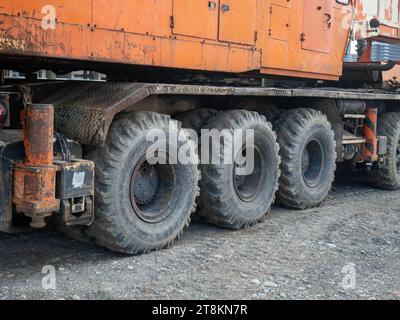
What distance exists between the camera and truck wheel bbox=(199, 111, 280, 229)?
19.9 ft

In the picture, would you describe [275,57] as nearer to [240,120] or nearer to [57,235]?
[240,120]

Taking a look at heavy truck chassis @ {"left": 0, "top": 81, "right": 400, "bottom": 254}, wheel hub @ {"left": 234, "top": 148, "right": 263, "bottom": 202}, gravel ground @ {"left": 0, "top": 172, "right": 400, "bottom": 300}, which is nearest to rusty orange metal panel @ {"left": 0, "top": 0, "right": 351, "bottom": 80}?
heavy truck chassis @ {"left": 0, "top": 81, "right": 400, "bottom": 254}

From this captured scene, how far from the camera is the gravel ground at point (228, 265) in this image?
4.42 meters

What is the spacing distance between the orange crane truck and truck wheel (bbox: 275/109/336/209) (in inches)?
0.7

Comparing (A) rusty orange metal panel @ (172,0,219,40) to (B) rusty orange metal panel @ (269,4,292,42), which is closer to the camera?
(A) rusty orange metal panel @ (172,0,219,40)

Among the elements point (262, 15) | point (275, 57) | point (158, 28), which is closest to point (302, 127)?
point (275, 57)

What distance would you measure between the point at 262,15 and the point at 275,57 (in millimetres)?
532

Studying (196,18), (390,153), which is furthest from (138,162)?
(390,153)

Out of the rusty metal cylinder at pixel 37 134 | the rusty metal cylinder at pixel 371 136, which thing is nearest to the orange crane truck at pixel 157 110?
the rusty metal cylinder at pixel 37 134

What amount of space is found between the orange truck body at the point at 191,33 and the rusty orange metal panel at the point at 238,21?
0.03 feet

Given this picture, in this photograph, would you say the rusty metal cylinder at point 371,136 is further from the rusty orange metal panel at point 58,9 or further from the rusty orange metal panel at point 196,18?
the rusty orange metal panel at point 58,9

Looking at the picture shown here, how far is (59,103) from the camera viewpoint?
5.04 metres

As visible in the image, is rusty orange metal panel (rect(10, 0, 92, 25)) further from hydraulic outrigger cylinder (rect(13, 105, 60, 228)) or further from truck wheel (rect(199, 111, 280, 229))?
truck wheel (rect(199, 111, 280, 229))
